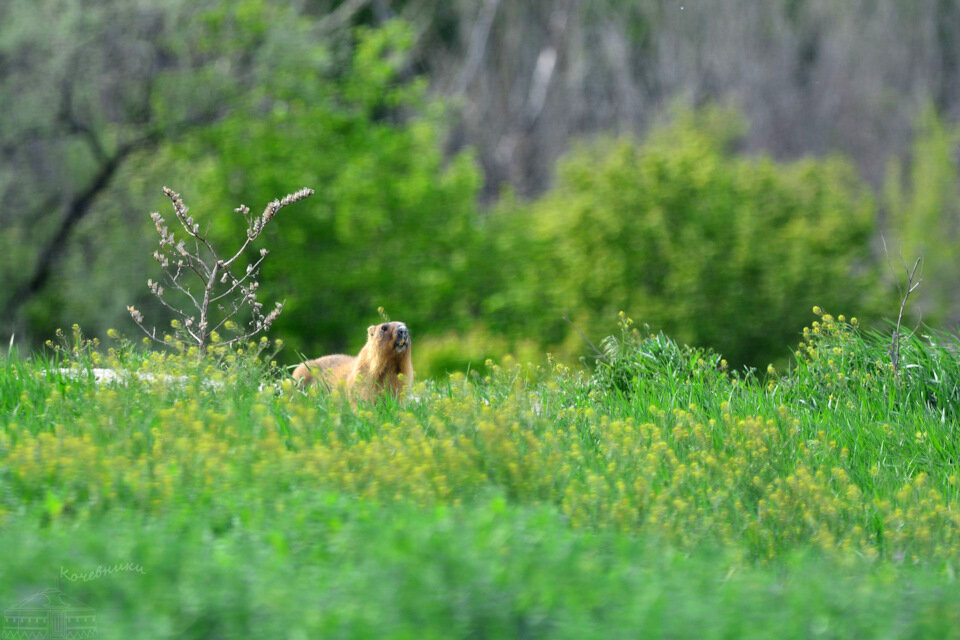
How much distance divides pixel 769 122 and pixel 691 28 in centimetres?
365

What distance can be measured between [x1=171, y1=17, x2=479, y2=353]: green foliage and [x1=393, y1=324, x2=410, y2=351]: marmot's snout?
1553 centimetres

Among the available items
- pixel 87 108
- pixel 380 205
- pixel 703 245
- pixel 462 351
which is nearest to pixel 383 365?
pixel 703 245

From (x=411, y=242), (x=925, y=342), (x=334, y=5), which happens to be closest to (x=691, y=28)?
(x=334, y=5)

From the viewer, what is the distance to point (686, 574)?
4758 millimetres

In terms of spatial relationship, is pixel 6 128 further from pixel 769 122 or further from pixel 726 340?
pixel 769 122

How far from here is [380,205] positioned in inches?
1003

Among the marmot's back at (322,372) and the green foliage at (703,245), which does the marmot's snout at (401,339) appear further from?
the green foliage at (703,245)

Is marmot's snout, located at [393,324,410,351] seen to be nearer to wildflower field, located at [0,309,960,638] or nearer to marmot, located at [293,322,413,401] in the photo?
marmot, located at [293,322,413,401]

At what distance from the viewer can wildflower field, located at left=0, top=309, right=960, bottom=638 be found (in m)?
4.35

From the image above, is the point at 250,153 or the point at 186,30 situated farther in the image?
the point at 250,153

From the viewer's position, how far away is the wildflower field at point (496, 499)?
435cm

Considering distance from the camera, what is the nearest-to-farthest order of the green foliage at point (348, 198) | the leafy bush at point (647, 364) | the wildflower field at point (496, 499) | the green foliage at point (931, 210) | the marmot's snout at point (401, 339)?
the wildflower field at point (496, 499) → the marmot's snout at point (401, 339) → the leafy bush at point (647, 364) → the green foliage at point (348, 198) → the green foliage at point (931, 210)

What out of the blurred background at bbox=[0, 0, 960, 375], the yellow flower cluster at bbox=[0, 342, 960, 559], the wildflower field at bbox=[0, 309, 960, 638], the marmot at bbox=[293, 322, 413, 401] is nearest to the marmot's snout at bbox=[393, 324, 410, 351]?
the marmot at bbox=[293, 322, 413, 401]

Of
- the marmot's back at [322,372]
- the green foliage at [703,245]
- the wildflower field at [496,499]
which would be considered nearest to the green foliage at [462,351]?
the green foliage at [703,245]
